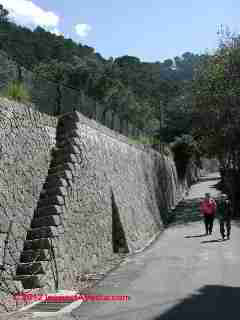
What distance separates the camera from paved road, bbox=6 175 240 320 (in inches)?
365

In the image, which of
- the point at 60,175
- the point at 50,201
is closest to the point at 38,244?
the point at 50,201

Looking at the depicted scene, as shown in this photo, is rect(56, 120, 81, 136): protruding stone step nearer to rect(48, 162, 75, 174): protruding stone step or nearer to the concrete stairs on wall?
the concrete stairs on wall

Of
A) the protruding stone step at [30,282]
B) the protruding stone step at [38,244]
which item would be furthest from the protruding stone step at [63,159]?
the protruding stone step at [30,282]

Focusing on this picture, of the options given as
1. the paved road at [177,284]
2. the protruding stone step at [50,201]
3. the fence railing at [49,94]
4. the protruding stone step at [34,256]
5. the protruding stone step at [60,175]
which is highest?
the fence railing at [49,94]

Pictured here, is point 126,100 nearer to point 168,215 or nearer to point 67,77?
point 67,77

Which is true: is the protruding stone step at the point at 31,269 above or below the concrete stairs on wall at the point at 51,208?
below

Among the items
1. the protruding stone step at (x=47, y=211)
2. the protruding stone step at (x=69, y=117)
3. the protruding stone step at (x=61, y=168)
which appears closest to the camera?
the protruding stone step at (x=47, y=211)

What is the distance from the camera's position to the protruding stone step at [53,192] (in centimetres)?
1291

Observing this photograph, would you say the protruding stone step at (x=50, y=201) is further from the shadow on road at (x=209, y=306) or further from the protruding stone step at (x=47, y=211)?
the shadow on road at (x=209, y=306)

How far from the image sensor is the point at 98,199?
52.7 ft

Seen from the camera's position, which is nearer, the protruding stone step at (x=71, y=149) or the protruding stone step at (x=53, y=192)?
the protruding stone step at (x=53, y=192)

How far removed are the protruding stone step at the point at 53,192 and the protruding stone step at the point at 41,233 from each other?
4.17 feet

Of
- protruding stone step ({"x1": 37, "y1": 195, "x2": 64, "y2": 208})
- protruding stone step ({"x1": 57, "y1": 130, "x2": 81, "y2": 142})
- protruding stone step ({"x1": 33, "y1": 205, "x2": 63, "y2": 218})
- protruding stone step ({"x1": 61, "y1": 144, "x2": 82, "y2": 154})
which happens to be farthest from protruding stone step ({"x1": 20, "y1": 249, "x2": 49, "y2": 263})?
protruding stone step ({"x1": 57, "y1": 130, "x2": 81, "y2": 142})

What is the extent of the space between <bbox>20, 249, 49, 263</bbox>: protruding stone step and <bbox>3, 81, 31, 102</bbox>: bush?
4.23 metres
